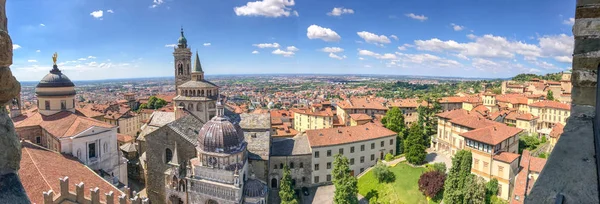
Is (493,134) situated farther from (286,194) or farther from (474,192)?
(286,194)

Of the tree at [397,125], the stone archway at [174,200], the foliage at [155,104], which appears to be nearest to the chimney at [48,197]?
the stone archway at [174,200]

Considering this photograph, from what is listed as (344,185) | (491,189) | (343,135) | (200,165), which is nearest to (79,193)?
(200,165)

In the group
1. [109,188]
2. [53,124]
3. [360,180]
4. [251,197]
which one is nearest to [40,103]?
[53,124]

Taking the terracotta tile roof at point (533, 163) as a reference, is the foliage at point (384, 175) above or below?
below

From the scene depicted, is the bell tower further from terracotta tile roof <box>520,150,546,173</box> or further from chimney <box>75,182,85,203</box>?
terracotta tile roof <box>520,150,546,173</box>

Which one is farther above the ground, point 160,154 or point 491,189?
point 160,154

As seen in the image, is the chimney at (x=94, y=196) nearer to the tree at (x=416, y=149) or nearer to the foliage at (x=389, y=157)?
the tree at (x=416, y=149)

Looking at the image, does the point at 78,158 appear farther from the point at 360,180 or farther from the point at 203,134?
Result: the point at 360,180
